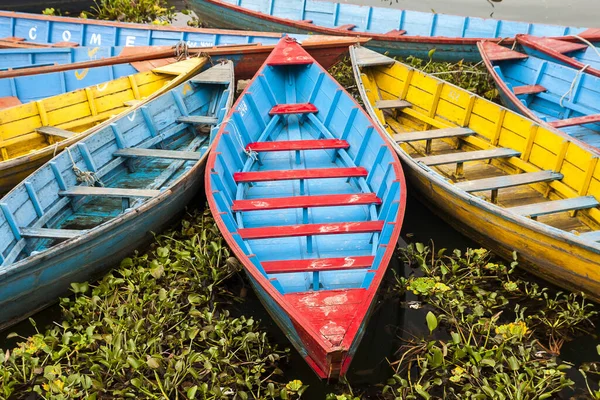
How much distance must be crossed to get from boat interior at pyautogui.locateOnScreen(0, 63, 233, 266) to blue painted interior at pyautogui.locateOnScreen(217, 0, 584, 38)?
3.81 meters

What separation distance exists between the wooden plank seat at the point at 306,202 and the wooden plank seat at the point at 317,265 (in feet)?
2.84

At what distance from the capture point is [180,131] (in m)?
8.00

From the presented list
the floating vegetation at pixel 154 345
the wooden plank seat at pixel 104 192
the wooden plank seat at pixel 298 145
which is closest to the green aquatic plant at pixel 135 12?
the wooden plank seat at pixel 298 145

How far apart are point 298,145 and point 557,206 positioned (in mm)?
2981

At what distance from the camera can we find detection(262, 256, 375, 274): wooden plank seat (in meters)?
4.82

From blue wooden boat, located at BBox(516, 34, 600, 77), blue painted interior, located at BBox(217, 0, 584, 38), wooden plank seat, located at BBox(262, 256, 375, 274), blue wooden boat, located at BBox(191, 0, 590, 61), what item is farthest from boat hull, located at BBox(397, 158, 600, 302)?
blue painted interior, located at BBox(217, 0, 584, 38)

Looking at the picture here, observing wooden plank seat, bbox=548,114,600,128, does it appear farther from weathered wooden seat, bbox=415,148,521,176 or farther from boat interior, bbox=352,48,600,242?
weathered wooden seat, bbox=415,148,521,176

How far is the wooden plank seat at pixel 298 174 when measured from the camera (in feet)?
20.2

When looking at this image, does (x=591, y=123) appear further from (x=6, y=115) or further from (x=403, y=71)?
(x=6, y=115)

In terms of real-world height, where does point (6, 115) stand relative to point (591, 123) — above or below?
below

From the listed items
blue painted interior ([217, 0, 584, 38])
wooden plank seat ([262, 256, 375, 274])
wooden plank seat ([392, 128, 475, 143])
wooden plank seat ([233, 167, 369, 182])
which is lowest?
wooden plank seat ([262, 256, 375, 274])

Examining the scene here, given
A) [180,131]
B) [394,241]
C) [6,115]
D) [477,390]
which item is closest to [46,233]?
[6,115]

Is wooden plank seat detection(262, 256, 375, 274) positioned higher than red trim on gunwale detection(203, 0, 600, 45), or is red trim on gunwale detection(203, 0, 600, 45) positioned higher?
red trim on gunwale detection(203, 0, 600, 45)

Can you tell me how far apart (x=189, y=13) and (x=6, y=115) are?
7602 millimetres
